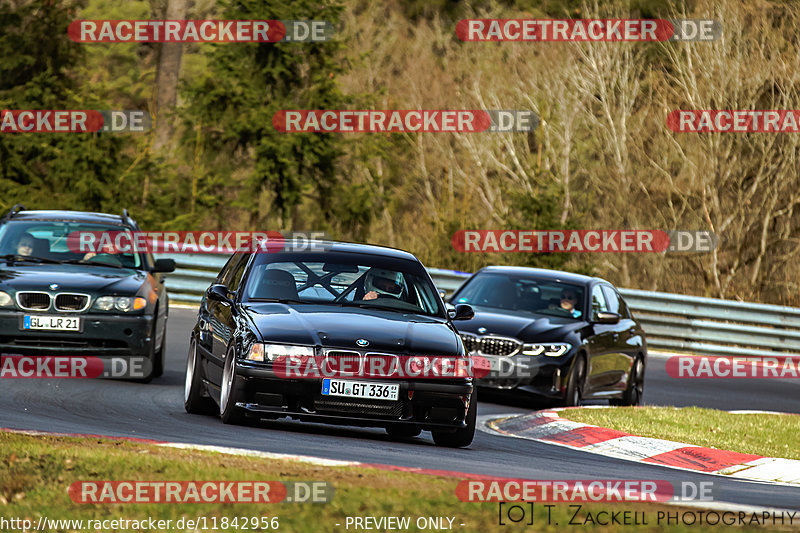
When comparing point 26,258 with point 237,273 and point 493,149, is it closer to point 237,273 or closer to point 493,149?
point 237,273

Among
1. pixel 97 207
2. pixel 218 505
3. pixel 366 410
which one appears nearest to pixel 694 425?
Result: pixel 366 410

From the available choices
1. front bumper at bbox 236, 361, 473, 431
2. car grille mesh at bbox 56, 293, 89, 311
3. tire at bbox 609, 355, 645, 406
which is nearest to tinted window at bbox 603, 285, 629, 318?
tire at bbox 609, 355, 645, 406

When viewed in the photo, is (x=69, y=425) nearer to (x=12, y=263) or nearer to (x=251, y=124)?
(x=12, y=263)

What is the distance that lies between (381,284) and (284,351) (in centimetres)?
154

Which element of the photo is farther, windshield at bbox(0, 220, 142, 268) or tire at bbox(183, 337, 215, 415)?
windshield at bbox(0, 220, 142, 268)

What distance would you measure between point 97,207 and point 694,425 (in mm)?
18803

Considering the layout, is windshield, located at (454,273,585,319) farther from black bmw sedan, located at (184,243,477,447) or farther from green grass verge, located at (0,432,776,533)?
green grass verge, located at (0,432,776,533)

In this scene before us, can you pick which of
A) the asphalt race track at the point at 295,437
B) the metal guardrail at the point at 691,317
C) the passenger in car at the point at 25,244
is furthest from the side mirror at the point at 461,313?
the metal guardrail at the point at 691,317

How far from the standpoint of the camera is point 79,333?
44.2ft

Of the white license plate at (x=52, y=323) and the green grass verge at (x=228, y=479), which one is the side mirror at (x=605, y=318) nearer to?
the white license plate at (x=52, y=323)

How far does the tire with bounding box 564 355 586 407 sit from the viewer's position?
15.0 m

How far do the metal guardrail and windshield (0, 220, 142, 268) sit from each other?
885cm

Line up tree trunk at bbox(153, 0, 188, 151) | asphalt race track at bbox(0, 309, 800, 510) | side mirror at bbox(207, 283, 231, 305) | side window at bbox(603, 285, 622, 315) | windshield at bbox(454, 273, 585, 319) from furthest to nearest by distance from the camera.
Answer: tree trunk at bbox(153, 0, 188, 151), side window at bbox(603, 285, 622, 315), windshield at bbox(454, 273, 585, 319), side mirror at bbox(207, 283, 231, 305), asphalt race track at bbox(0, 309, 800, 510)

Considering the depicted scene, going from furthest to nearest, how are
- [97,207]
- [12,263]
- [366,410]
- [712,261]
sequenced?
[712,261] < [97,207] < [12,263] < [366,410]
